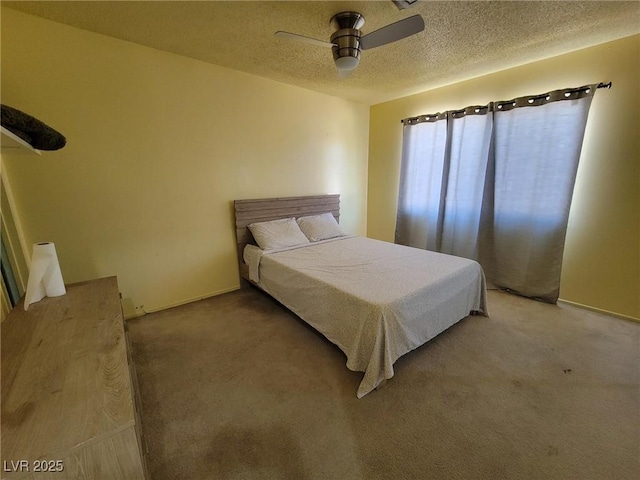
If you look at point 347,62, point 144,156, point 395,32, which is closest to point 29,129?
point 144,156

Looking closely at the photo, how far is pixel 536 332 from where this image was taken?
7.59 feet

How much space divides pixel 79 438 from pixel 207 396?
108 centimetres

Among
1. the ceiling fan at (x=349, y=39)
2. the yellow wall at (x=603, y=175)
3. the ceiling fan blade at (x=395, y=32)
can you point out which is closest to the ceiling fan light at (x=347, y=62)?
the ceiling fan at (x=349, y=39)

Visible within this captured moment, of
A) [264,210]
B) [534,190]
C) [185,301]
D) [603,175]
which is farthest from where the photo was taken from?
[264,210]

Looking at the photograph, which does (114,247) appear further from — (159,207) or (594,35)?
(594,35)

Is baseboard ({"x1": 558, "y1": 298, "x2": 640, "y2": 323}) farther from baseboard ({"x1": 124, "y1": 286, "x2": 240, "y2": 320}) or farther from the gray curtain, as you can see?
baseboard ({"x1": 124, "y1": 286, "x2": 240, "y2": 320})


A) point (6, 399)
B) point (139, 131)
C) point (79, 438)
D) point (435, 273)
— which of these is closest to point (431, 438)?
point (435, 273)

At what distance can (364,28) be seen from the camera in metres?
2.04

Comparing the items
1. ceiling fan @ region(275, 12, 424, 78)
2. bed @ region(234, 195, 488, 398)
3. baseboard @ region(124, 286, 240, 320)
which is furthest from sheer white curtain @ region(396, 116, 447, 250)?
baseboard @ region(124, 286, 240, 320)

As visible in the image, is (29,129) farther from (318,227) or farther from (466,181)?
(466,181)

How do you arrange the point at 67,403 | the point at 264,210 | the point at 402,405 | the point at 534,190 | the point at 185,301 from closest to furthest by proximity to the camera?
1. the point at 67,403
2. the point at 402,405
3. the point at 534,190
4. the point at 185,301
5. the point at 264,210

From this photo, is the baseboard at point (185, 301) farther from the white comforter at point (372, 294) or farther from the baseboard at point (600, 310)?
the baseboard at point (600, 310)

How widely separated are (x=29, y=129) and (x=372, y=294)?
184 cm

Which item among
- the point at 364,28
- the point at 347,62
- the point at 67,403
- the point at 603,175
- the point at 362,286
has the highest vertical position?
the point at 364,28
